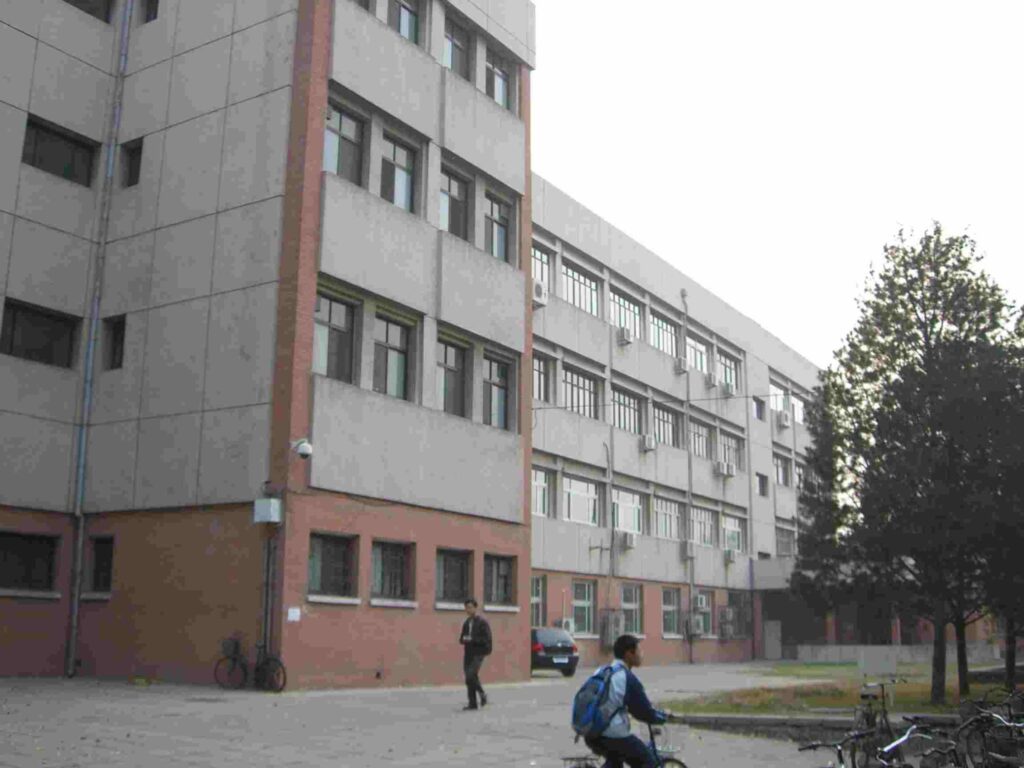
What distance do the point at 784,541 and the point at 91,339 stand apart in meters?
43.9

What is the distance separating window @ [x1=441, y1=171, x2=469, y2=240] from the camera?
89.8 feet

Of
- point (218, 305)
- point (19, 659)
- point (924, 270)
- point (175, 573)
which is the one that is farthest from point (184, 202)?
point (924, 270)

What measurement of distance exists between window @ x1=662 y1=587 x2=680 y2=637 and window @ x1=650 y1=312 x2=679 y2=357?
33.7 ft

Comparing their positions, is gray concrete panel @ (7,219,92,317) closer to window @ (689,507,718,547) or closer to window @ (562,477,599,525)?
window @ (562,477,599,525)

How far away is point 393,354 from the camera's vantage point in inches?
985

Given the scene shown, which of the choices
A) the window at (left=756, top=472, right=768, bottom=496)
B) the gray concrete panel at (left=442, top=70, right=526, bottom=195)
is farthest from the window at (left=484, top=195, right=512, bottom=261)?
the window at (left=756, top=472, right=768, bottom=496)

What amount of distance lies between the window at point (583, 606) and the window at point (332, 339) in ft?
60.1

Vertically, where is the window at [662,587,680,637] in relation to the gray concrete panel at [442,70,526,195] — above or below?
below

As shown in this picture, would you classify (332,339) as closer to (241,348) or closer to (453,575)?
(241,348)

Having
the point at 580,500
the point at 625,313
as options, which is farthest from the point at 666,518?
the point at 625,313

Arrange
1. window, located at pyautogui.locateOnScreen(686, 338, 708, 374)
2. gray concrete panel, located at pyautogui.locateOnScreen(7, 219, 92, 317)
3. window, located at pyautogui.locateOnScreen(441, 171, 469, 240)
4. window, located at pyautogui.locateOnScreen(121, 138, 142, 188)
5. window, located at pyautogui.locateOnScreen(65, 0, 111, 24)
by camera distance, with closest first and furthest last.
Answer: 1. gray concrete panel, located at pyautogui.locateOnScreen(7, 219, 92, 317)
2. window, located at pyautogui.locateOnScreen(121, 138, 142, 188)
3. window, located at pyautogui.locateOnScreen(65, 0, 111, 24)
4. window, located at pyautogui.locateOnScreen(441, 171, 469, 240)
5. window, located at pyautogui.locateOnScreen(686, 338, 708, 374)

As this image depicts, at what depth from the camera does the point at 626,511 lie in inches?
1729

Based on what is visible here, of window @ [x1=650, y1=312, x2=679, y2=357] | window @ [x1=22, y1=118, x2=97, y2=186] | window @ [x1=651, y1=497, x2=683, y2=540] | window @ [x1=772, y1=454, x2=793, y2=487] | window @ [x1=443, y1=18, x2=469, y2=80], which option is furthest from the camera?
window @ [x1=772, y1=454, x2=793, y2=487]

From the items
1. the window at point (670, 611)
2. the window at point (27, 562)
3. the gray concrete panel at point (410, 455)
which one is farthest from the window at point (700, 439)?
the window at point (27, 562)
